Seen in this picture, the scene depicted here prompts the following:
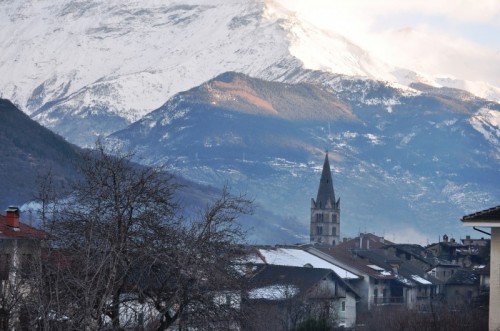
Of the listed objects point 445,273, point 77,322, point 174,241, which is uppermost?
point 445,273

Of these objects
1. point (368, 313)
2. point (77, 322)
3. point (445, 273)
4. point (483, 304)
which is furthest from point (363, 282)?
point (77, 322)

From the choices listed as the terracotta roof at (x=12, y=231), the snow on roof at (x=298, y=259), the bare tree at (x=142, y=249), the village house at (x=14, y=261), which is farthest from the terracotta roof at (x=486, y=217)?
the snow on roof at (x=298, y=259)

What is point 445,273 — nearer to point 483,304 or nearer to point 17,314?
point 483,304

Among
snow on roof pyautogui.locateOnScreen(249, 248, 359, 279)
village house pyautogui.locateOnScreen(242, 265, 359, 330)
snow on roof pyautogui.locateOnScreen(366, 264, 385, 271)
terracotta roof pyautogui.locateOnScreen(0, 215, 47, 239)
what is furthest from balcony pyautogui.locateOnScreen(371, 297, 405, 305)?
terracotta roof pyautogui.locateOnScreen(0, 215, 47, 239)

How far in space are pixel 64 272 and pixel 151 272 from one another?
1.55 m

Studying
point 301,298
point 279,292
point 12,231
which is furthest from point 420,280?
point 12,231

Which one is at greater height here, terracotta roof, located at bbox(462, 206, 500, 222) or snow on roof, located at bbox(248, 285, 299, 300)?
snow on roof, located at bbox(248, 285, 299, 300)

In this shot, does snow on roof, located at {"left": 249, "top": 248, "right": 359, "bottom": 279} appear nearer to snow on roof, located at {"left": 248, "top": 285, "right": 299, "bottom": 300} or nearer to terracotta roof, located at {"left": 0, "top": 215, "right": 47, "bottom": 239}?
snow on roof, located at {"left": 248, "top": 285, "right": 299, "bottom": 300}

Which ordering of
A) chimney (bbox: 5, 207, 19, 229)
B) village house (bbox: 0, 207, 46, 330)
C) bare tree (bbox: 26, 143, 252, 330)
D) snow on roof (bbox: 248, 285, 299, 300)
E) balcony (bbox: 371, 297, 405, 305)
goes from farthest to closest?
balcony (bbox: 371, 297, 405, 305) < snow on roof (bbox: 248, 285, 299, 300) < chimney (bbox: 5, 207, 19, 229) < village house (bbox: 0, 207, 46, 330) < bare tree (bbox: 26, 143, 252, 330)

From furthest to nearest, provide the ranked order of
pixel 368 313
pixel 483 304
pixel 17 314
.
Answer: pixel 368 313 < pixel 483 304 < pixel 17 314

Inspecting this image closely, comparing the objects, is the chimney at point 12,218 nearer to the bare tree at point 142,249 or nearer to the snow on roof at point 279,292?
the bare tree at point 142,249

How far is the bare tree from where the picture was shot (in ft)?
83.2

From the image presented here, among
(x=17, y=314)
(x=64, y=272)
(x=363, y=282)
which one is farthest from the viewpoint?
(x=363, y=282)

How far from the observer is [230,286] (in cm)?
2756
